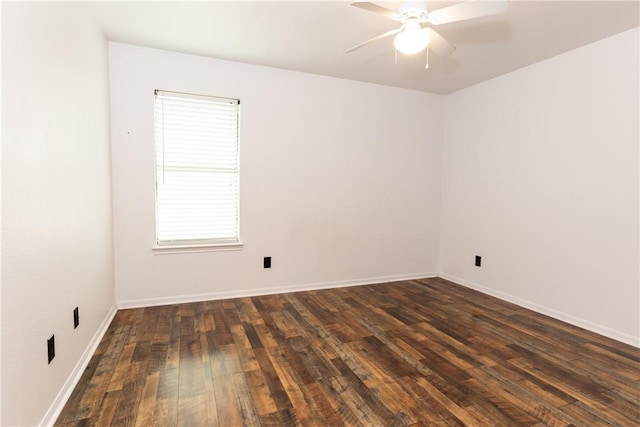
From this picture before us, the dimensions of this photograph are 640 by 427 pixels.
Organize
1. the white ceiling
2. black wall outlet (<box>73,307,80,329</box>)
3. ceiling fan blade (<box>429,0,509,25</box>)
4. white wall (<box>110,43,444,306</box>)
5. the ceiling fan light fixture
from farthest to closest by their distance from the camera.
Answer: white wall (<box>110,43,444,306</box>), the white ceiling, black wall outlet (<box>73,307,80,329</box>), the ceiling fan light fixture, ceiling fan blade (<box>429,0,509,25</box>)

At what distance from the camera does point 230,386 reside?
6.46 feet

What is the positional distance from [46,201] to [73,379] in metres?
1.10

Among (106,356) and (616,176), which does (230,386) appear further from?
(616,176)

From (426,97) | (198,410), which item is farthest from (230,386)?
(426,97)

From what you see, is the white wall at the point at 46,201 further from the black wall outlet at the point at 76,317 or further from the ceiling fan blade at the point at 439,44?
the ceiling fan blade at the point at 439,44

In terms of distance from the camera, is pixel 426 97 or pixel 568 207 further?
pixel 426 97

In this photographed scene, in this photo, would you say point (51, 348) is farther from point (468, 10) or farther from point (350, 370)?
point (468, 10)

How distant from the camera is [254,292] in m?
3.63

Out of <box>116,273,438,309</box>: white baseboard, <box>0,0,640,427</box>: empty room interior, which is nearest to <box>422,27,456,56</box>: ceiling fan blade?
<box>0,0,640,427</box>: empty room interior

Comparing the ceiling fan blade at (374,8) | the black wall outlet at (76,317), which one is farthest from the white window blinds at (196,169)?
the ceiling fan blade at (374,8)

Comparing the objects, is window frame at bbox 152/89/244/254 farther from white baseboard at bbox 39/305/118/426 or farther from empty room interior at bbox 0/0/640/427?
white baseboard at bbox 39/305/118/426

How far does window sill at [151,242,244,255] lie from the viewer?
10.6ft

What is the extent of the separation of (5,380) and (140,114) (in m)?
2.47

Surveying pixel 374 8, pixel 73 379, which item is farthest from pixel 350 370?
pixel 374 8
